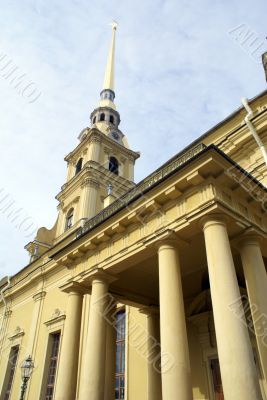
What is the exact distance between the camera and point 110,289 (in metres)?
10.9

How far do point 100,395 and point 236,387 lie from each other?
13.6 feet

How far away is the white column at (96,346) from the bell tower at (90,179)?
1226 centimetres

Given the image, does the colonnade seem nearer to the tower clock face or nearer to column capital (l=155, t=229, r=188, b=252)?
column capital (l=155, t=229, r=188, b=252)

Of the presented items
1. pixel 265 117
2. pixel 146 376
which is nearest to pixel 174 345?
pixel 146 376

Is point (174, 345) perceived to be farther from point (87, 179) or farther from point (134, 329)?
point (87, 179)

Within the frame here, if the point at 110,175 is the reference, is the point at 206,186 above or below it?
below

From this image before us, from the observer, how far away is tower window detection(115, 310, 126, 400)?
1271 cm

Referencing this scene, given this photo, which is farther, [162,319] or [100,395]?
[100,395]

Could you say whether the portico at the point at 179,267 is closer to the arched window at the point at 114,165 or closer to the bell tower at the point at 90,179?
the bell tower at the point at 90,179

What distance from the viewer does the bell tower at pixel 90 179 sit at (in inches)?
1006

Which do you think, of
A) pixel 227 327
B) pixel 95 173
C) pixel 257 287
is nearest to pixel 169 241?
pixel 257 287

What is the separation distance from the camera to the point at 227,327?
20.0 feet

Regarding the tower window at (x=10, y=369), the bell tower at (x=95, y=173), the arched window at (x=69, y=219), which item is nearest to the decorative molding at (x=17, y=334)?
the tower window at (x=10, y=369)

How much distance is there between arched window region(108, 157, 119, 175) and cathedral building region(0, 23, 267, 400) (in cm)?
1425
